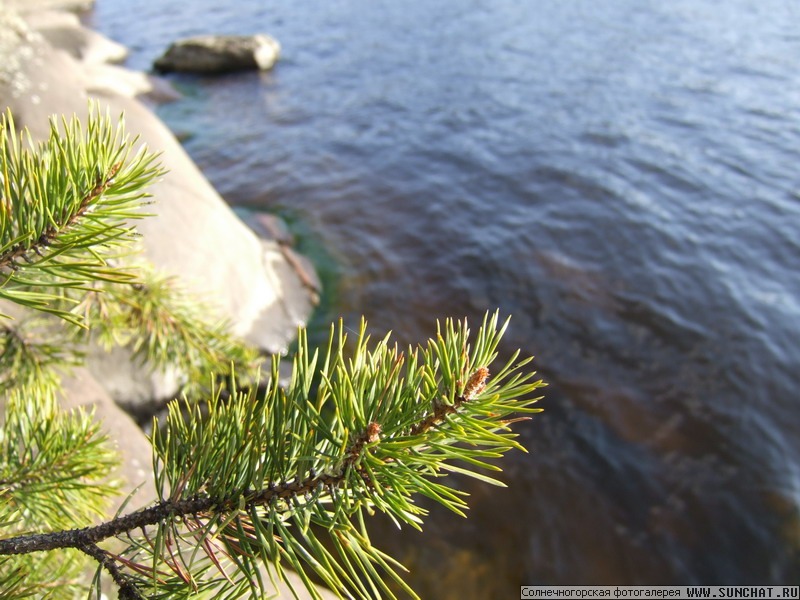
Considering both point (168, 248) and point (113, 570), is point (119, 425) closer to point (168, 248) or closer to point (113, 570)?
point (113, 570)

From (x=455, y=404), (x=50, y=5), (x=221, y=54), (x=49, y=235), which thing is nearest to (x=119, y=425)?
(x=49, y=235)

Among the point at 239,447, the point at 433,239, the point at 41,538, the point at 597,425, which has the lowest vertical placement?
the point at 597,425

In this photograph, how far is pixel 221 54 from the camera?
1587 cm

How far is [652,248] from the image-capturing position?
332 inches

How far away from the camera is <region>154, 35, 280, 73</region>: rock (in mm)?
Answer: 15580

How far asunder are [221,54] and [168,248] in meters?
12.2

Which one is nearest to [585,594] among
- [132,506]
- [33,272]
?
[132,506]

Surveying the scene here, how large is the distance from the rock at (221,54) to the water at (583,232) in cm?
48

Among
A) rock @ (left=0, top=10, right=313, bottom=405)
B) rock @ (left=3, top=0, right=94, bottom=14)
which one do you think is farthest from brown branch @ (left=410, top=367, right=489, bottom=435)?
rock @ (left=3, top=0, right=94, bottom=14)

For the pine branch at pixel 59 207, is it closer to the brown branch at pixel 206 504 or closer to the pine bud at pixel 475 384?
the brown branch at pixel 206 504

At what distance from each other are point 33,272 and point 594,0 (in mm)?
20205

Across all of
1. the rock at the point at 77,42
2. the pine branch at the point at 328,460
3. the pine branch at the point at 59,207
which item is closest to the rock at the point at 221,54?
the rock at the point at 77,42

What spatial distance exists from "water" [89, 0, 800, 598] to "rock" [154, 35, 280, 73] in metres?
0.48

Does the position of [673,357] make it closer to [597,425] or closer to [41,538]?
[597,425]
